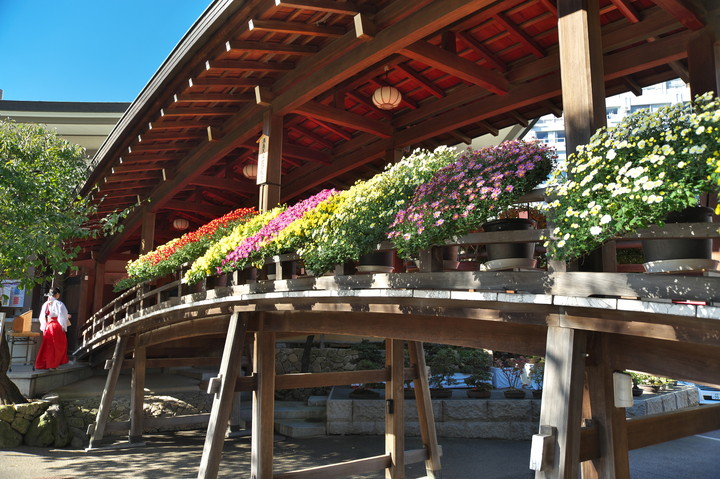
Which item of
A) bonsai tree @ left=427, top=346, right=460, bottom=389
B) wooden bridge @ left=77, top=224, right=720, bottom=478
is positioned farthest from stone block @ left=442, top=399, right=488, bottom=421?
wooden bridge @ left=77, top=224, right=720, bottom=478

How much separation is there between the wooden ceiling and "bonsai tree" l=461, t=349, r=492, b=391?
4.96m

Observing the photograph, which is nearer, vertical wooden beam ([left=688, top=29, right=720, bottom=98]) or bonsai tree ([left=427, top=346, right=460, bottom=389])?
vertical wooden beam ([left=688, top=29, right=720, bottom=98])

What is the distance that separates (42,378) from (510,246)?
39.9ft

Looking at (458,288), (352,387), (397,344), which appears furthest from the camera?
(352,387)

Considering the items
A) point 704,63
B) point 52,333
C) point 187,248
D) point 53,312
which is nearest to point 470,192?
point 704,63

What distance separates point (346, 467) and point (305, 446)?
3.88 metres

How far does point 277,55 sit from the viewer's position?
7105 mm

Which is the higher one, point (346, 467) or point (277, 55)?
point (277, 55)

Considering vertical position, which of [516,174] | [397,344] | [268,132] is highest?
[268,132]

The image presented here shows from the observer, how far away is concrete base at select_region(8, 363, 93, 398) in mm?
11953

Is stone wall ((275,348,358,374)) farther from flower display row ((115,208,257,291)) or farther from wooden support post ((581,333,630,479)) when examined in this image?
wooden support post ((581,333,630,479))

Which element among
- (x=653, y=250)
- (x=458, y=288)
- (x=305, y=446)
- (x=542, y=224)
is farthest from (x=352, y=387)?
(x=653, y=250)

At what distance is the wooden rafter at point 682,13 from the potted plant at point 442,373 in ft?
27.2

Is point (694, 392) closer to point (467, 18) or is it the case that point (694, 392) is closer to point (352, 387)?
point (352, 387)
